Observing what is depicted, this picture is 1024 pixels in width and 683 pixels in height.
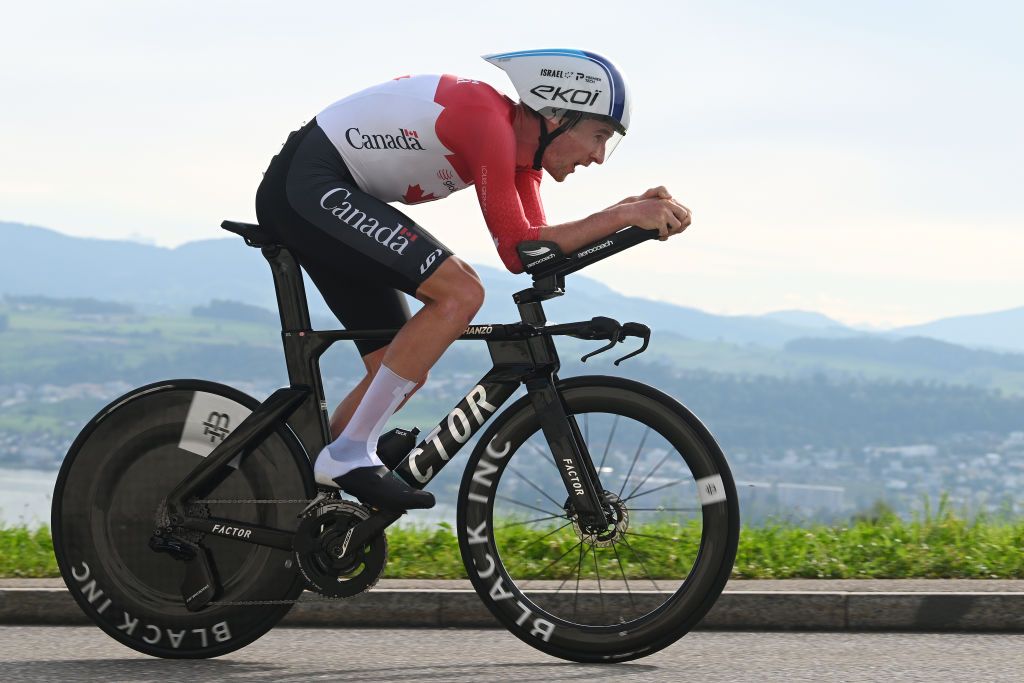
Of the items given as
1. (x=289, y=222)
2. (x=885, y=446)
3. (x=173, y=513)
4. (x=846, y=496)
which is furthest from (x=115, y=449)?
(x=885, y=446)

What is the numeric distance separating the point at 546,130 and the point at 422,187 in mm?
458

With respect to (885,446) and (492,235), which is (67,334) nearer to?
(885,446)

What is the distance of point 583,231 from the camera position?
426 centimetres

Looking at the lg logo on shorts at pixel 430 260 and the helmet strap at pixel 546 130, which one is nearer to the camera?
the lg logo on shorts at pixel 430 260

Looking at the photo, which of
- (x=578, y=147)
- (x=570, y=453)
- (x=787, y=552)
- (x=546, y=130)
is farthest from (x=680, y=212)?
(x=787, y=552)

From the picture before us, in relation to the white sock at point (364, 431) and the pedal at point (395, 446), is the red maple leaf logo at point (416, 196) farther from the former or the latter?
the pedal at point (395, 446)

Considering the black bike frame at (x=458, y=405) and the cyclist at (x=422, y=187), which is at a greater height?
the cyclist at (x=422, y=187)

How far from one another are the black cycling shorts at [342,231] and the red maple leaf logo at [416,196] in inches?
5.2

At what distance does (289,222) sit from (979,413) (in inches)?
6309

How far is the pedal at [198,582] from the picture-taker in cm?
451

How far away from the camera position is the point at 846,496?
106875 millimetres

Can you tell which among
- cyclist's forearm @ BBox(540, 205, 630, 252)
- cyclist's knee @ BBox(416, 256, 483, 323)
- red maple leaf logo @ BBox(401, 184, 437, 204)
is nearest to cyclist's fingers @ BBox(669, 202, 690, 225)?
cyclist's forearm @ BBox(540, 205, 630, 252)

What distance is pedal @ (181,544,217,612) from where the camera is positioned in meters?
4.51

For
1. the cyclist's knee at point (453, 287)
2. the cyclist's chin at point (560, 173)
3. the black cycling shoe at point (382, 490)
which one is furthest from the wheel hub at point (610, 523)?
the cyclist's chin at point (560, 173)
